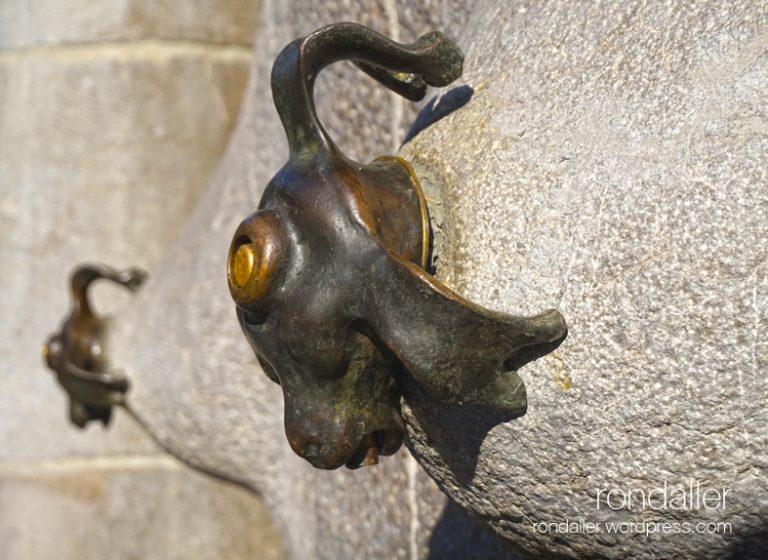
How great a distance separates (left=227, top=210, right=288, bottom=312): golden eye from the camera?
2.33 feet

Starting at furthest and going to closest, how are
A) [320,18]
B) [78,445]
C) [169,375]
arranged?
[78,445] < [169,375] < [320,18]

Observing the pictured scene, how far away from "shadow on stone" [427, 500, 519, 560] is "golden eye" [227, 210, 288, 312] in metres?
0.36

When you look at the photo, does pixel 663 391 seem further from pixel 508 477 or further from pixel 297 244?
pixel 297 244

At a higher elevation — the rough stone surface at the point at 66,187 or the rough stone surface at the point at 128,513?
the rough stone surface at the point at 66,187

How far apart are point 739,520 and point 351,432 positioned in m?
0.24

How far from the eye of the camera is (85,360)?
4.86 ft

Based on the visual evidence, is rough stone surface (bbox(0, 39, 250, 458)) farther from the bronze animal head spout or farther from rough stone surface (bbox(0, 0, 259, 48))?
the bronze animal head spout

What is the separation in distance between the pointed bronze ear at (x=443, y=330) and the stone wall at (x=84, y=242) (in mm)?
1028

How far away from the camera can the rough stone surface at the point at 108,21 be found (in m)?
1.67

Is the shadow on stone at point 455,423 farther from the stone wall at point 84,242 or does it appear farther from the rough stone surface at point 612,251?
the stone wall at point 84,242

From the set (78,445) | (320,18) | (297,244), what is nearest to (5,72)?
(78,445)

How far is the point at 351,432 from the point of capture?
0.74m

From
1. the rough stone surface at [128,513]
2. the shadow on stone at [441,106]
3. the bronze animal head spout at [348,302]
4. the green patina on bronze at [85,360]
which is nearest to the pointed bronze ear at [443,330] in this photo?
the bronze animal head spout at [348,302]

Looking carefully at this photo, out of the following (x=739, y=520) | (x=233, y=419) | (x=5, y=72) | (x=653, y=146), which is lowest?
(x=233, y=419)
